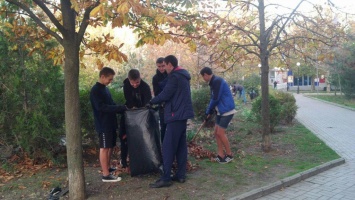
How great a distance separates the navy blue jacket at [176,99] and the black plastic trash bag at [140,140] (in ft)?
1.22

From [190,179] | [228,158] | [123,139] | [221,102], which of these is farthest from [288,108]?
[123,139]

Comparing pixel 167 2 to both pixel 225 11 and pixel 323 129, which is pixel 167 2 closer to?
pixel 225 11

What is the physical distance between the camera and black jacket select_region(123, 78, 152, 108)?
5.88m

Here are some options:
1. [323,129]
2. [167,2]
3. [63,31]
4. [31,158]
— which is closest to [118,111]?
[63,31]

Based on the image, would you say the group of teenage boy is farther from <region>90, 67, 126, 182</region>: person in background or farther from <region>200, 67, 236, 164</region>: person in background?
<region>200, 67, 236, 164</region>: person in background

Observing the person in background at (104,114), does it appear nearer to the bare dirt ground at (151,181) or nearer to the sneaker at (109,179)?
the sneaker at (109,179)

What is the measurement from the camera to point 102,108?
5.05 metres

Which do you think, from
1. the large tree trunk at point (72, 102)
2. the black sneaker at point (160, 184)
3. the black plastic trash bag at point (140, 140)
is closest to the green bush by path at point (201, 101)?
the black plastic trash bag at point (140, 140)

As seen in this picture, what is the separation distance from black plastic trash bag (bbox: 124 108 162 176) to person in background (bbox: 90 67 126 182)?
239 mm

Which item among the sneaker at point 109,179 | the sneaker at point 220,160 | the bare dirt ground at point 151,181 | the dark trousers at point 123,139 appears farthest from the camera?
the sneaker at point 220,160

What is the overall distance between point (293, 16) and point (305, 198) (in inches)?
162

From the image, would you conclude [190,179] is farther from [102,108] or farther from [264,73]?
[264,73]

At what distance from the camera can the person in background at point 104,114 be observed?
510cm

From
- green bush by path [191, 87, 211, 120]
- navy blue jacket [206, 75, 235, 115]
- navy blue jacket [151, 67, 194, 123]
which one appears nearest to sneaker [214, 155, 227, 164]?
navy blue jacket [206, 75, 235, 115]
